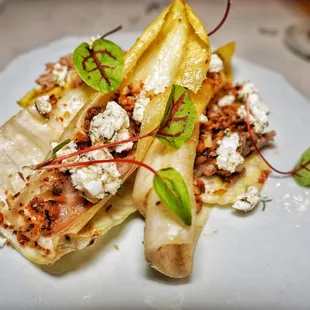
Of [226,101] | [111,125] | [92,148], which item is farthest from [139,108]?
[226,101]

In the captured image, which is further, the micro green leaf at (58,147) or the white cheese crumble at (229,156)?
the white cheese crumble at (229,156)

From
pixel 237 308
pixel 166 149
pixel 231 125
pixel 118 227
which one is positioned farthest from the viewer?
pixel 231 125

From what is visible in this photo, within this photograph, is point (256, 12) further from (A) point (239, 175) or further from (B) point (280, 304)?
(B) point (280, 304)

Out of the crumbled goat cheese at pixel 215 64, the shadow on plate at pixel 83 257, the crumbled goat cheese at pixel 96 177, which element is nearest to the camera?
the crumbled goat cheese at pixel 96 177

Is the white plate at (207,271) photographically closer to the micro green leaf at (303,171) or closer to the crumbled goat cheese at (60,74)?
the micro green leaf at (303,171)

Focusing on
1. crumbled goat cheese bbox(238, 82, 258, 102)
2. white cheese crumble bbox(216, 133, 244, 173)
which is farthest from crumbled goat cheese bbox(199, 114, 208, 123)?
crumbled goat cheese bbox(238, 82, 258, 102)

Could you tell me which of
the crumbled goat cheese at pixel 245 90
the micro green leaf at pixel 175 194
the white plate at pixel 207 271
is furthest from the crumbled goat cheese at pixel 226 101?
the micro green leaf at pixel 175 194

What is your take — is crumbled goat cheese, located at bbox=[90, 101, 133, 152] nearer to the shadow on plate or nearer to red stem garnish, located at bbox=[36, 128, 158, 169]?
red stem garnish, located at bbox=[36, 128, 158, 169]

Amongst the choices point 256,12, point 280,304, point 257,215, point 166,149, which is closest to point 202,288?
point 280,304

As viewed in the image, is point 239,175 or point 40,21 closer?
point 239,175
